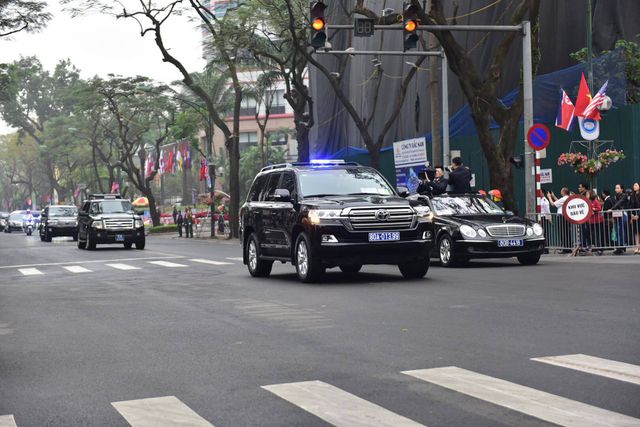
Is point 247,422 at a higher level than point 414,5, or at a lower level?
lower

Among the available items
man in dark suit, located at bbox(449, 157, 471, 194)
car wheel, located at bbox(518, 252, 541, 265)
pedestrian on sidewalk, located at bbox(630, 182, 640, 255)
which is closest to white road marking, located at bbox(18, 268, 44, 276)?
man in dark suit, located at bbox(449, 157, 471, 194)

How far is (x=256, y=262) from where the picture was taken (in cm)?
1880

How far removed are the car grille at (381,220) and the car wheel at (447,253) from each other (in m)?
3.89

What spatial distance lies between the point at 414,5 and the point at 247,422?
16648 mm

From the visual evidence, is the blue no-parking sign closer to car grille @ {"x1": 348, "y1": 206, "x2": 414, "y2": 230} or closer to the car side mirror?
car grille @ {"x1": 348, "y1": 206, "x2": 414, "y2": 230}

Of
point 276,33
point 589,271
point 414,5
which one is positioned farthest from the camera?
point 276,33

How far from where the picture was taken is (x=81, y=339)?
10.2 meters

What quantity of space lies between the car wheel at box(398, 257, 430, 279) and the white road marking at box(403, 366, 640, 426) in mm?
9400

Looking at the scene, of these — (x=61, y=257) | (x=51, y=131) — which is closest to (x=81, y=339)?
(x=61, y=257)

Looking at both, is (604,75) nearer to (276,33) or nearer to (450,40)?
(450,40)

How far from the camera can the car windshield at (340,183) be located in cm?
1728

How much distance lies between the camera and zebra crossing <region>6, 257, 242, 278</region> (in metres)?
23.4

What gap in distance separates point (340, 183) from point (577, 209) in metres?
7.57

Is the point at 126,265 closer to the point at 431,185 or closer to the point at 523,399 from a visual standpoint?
the point at 431,185
